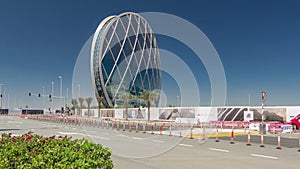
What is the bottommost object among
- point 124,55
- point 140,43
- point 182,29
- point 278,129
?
point 278,129

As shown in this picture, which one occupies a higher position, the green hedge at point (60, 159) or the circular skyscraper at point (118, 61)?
the circular skyscraper at point (118, 61)

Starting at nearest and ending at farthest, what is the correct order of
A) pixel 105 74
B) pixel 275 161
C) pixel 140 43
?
pixel 275 161, pixel 105 74, pixel 140 43

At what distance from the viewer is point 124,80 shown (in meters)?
99.1

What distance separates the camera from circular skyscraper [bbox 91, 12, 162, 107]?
98.0 meters

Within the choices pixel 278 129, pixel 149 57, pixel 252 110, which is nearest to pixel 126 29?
pixel 149 57

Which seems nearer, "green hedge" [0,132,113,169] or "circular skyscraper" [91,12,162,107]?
"green hedge" [0,132,113,169]

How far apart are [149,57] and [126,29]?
18.8 m

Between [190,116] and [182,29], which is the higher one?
[182,29]

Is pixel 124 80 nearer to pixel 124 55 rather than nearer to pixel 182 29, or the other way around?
pixel 124 55

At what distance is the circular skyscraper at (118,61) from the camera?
98.0 metres

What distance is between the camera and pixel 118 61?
99.1 meters

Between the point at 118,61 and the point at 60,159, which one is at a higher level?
the point at 118,61

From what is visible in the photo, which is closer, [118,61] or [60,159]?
[60,159]

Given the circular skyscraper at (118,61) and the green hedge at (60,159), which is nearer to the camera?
the green hedge at (60,159)
